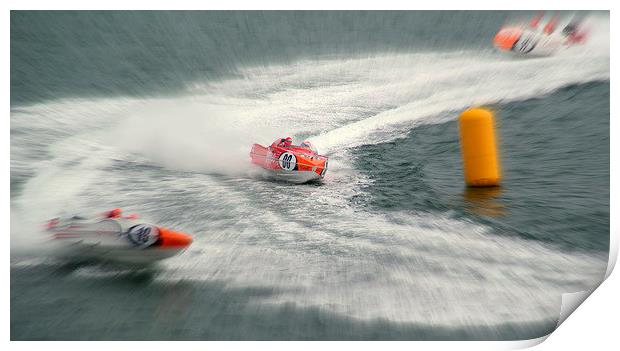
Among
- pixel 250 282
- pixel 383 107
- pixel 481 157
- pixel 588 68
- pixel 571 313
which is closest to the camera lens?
pixel 571 313

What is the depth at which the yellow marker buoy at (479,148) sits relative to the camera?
4.61 m

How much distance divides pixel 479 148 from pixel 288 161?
1.96 metres

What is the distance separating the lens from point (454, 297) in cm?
357

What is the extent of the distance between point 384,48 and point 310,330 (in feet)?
10.4

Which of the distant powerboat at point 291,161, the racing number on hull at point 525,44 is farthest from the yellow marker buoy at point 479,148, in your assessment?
the distant powerboat at point 291,161

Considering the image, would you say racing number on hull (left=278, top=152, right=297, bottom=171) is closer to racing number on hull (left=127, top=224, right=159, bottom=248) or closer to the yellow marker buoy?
the yellow marker buoy

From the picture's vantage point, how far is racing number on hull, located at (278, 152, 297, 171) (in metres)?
5.86

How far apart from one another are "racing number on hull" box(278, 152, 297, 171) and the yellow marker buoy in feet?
5.75

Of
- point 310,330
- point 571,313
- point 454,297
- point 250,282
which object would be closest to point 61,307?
point 250,282

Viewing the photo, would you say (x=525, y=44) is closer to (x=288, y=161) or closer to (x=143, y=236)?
(x=288, y=161)

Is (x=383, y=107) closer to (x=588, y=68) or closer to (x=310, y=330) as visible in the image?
(x=588, y=68)

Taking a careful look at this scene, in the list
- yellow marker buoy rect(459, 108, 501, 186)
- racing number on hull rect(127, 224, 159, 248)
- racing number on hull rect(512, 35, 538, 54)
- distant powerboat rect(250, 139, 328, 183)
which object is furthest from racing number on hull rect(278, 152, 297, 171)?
racing number on hull rect(512, 35, 538, 54)

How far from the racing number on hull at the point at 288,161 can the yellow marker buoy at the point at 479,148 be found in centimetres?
175

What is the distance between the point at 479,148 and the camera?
4621mm
